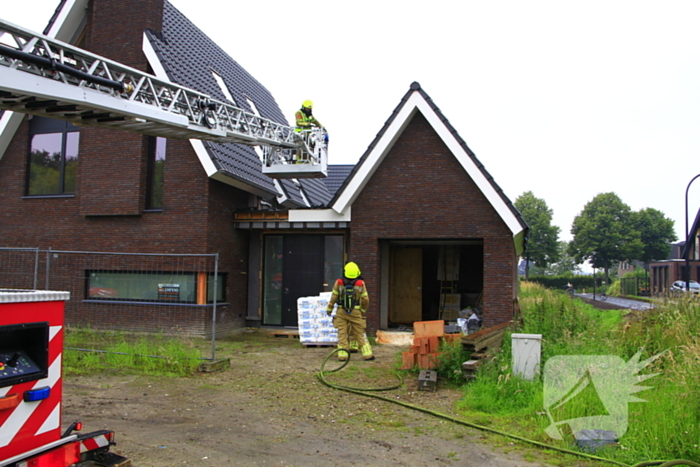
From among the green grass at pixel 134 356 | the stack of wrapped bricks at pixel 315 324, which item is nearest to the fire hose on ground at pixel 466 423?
the green grass at pixel 134 356

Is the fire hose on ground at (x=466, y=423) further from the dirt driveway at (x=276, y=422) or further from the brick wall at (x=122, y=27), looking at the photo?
the brick wall at (x=122, y=27)

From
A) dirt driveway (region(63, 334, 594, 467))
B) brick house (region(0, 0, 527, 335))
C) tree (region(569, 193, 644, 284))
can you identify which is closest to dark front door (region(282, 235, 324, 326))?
brick house (region(0, 0, 527, 335))

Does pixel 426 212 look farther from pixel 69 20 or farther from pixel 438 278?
pixel 69 20

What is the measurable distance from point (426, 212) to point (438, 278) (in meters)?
3.76

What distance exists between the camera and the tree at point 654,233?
58.6 meters

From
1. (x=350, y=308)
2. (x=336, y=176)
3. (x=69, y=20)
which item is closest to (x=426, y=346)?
(x=350, y=308)

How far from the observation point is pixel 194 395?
7.89 m

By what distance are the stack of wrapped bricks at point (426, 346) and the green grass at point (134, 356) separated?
362 centimetres

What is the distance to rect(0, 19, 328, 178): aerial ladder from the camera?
629 cm

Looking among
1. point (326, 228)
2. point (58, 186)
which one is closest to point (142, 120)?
point (326, 228)

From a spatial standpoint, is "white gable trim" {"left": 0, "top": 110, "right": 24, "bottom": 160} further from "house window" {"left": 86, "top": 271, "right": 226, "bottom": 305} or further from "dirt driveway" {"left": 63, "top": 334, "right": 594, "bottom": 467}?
"dirt driveway" {"left": 63, "top": 334, "right": 594, "bottom": 467}

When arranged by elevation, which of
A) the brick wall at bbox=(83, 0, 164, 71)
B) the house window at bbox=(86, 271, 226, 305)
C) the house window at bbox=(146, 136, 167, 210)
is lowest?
the house window at bbox=(86, 271, 226, 305)

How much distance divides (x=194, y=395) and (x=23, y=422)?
14.5ft

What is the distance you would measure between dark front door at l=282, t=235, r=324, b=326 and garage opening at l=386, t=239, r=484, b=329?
7.96ft
